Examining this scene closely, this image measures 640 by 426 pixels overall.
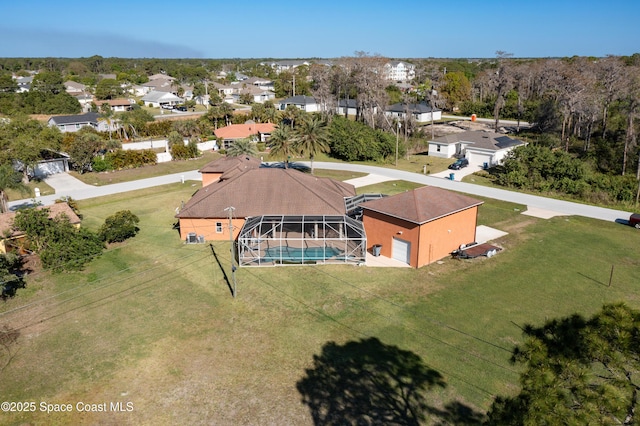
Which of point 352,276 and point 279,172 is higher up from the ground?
point 279,172

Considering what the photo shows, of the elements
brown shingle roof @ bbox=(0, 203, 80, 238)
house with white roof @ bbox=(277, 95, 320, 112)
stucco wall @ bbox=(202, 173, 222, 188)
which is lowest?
brown shingle roof @ bbox=(0, 203, 80, 238)

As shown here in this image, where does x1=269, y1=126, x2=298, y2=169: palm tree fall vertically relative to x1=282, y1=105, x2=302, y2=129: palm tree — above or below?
below

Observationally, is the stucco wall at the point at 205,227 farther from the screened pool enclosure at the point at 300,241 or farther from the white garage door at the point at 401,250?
the white garage door at the point at 401,250

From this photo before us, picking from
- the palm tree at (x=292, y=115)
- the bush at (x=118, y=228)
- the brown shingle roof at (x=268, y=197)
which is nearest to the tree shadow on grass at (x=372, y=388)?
the brown shingle roof at (x=268, y=197)

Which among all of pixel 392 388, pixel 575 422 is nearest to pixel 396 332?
pixel 392 388

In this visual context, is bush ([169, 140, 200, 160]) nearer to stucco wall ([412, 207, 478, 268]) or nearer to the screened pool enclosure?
the screened pool enclosure

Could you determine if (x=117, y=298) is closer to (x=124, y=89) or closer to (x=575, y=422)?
(x=575, y=422)

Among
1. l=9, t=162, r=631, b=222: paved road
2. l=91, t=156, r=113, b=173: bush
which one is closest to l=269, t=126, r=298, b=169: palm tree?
l=9, t=162, r=631, b=222: paved road
